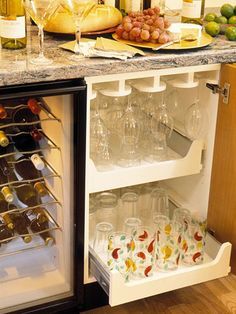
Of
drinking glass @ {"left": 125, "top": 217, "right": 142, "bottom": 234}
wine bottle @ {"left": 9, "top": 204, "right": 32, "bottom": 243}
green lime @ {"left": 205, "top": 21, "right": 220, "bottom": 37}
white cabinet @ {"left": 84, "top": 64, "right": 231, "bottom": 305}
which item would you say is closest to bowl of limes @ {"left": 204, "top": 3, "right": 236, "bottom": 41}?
green lime @ {"left": 205, "top": 21, "right": 220, "bottom": 37}

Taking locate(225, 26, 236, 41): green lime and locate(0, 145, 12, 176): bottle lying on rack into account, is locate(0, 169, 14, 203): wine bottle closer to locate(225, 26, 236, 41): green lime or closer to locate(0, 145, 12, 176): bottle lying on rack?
locate(0, 145, 12, 176): bottle lying on rack

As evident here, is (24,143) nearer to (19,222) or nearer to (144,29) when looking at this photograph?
(19,222)

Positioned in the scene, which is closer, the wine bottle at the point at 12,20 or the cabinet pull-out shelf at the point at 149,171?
the wine bottle at the point at 12,20

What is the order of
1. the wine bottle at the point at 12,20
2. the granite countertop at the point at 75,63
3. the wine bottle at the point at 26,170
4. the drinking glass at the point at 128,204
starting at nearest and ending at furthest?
the granite countertop at the point at 75,63 → the wine bottle at the point at 12,20 → the wine bottle at the point at 26,170 → the drinking glass at the point at 128,204

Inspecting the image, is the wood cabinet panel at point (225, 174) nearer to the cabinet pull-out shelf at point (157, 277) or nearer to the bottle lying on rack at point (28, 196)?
the cabinet pull-out shelf at point (157, 277)

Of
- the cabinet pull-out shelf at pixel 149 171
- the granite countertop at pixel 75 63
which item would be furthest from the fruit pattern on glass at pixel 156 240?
the granite countertop at pixel 75 63

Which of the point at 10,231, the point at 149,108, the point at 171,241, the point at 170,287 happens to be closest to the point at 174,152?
the point at 149,108

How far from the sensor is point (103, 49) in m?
1.86

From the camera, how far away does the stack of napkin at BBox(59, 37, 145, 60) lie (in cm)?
183

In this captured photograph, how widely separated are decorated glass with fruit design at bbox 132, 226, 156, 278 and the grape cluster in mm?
633

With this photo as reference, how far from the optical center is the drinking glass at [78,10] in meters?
1.82

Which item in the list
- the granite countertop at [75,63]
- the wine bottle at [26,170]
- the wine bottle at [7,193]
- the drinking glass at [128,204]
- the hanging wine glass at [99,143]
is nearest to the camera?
the granite countertop at [75,63]

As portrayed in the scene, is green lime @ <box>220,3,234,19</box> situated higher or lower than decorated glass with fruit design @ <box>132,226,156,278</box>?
higher

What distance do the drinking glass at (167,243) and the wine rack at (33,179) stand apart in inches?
13.5
